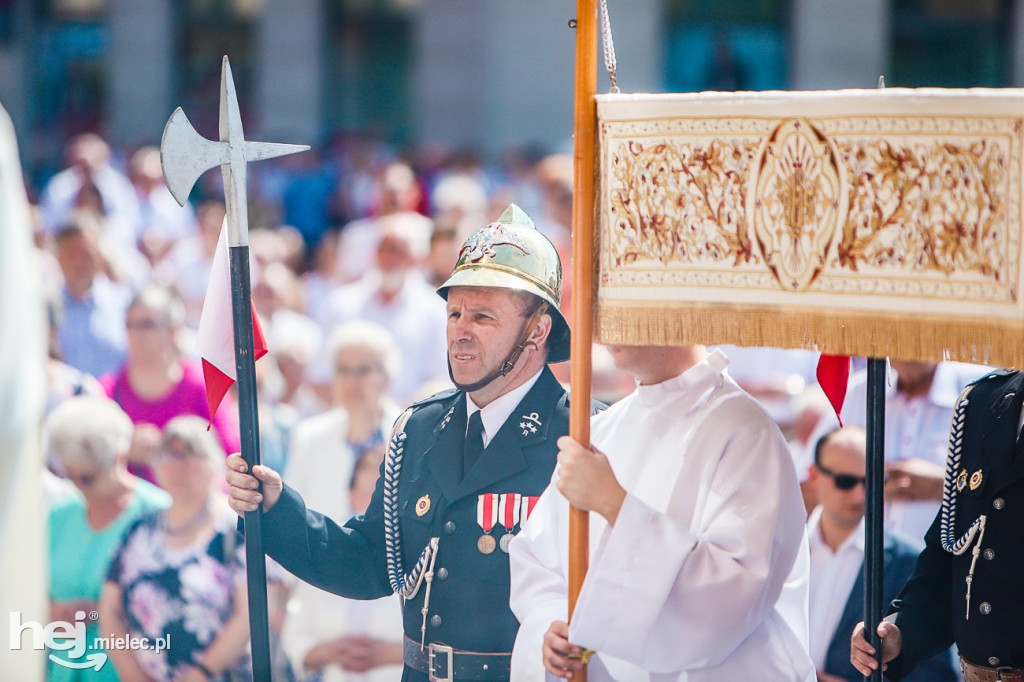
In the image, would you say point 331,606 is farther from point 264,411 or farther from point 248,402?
point 248,402

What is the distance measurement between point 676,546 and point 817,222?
0.90 meters

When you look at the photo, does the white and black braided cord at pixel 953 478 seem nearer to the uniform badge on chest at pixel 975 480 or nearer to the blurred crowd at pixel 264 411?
the uniform badge on chest at pixel 975 480

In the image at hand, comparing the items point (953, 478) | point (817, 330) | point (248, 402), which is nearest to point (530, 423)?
point (248, 402)

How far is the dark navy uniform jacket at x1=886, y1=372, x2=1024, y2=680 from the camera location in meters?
3.21

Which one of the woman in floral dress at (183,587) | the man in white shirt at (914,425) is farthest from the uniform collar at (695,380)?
the woman in floral dress at (183,587)

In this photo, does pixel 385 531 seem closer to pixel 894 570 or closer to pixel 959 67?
pixel 894 570

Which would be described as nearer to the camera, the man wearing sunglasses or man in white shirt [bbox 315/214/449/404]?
the man wearing sunglasses

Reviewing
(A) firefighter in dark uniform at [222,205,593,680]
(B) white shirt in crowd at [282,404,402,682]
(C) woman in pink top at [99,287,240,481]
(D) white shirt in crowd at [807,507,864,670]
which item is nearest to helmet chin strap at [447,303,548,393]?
(A) firefighter in dark uniform at [222,205,593,680]

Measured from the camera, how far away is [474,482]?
3.55 metres

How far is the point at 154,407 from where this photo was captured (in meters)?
6.34

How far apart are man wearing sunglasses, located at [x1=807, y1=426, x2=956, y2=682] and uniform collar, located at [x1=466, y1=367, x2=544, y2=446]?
1602 millimetres

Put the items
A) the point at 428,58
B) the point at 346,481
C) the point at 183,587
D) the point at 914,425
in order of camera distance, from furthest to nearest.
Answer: the point at 428,58 < the point at 346,481 < the point at 914,425 < the point at 183,587

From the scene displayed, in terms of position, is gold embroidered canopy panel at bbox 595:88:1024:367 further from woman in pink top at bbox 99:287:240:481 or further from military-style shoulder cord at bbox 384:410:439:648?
woman in pink top at bbox 99:287:240:481

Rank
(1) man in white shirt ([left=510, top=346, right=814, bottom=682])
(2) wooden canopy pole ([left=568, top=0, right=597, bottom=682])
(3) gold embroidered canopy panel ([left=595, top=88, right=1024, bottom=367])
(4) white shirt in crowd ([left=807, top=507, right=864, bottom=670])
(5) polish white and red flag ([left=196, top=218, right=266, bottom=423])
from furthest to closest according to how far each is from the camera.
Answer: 1. (4) white shirt in crowd ([left=807, top=507, right=864, bottom=670])
2. (5) polish white and red flag ([left=196, top=218, right=266, bottom=423])
3. (2) wooden canopy pole ([left=568, top=0, right=597, bottom=682])
4. (1) man in white shirt ([left=510, top=346, right=814, bottom=682])
5. (3) gold embroidered canopy panel ([left=595, top=88, right=1024, bottom=367])
